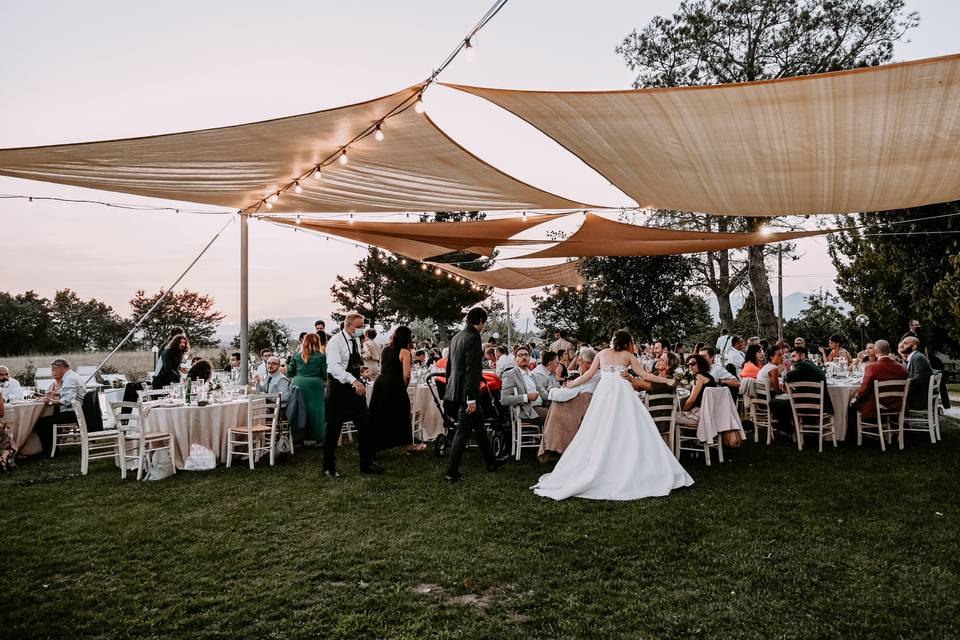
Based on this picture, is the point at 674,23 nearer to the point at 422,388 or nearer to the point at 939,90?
the point at 422,388

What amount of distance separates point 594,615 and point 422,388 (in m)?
5.73

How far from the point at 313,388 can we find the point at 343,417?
6.15ft

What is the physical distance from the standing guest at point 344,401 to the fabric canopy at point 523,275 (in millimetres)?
4576

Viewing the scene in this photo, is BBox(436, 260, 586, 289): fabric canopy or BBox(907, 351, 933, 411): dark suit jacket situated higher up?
BBox(436, 260, 586, 289): fabric canopy

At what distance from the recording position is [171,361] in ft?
24.2

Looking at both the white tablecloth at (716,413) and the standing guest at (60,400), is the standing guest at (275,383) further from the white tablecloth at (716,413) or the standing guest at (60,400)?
the white tablecloth at (716,413)

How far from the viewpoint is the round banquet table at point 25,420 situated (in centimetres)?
700

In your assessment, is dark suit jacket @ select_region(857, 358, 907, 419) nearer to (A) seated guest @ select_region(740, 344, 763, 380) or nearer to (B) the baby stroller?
(A) seated guest @ select_region(740, 344, 763, 380)

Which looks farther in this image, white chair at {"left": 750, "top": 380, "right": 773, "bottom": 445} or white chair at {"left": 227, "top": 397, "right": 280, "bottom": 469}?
white chair at {"left": 750, "top": 380, "right": 773, "bottom": 445}

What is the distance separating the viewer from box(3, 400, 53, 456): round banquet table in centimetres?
700

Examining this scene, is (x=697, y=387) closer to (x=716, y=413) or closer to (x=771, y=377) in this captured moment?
(x=716, y=413)

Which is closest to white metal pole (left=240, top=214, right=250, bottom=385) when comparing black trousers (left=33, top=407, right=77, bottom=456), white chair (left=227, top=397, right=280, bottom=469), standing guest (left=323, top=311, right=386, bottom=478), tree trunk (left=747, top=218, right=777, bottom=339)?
white chair (left=227, top=397, right=280, bottom=469)

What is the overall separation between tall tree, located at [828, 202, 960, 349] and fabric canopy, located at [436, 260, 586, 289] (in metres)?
5.31

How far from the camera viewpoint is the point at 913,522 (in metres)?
4.09
